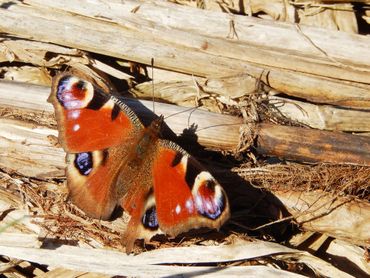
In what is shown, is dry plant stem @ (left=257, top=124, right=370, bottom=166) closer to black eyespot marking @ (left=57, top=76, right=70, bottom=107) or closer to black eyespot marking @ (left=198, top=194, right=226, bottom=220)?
black eyespot marking @ (left=198, top=194, right=226, bottom=220)

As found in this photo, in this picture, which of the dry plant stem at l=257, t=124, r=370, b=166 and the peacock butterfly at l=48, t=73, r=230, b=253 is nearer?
the peacock butterfly at l=48, t=73, r=230, b=253

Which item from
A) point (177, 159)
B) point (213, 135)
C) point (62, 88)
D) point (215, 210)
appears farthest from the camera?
point (213, 135)

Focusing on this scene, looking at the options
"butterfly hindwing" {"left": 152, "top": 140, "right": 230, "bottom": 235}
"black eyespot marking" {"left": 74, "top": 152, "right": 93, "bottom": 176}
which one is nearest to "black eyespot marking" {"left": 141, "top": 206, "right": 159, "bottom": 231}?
"butterfly hindwing" {"left": 152, "top": 140, "right": 230, "bottom": 235}

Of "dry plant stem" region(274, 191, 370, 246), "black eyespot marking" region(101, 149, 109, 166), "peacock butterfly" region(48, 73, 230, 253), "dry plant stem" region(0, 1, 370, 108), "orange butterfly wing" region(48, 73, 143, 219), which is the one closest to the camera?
"peacock butterfly" region(48, 73, 230, 253)

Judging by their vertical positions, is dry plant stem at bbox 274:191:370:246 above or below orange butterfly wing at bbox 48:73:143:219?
below

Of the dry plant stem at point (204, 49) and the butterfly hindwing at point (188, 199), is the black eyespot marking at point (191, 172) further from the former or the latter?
the dry plant stem at point (204, 49)

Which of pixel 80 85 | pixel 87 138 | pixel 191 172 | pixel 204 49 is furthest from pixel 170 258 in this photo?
pixel 204 49

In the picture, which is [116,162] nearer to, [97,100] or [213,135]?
[97,100]
